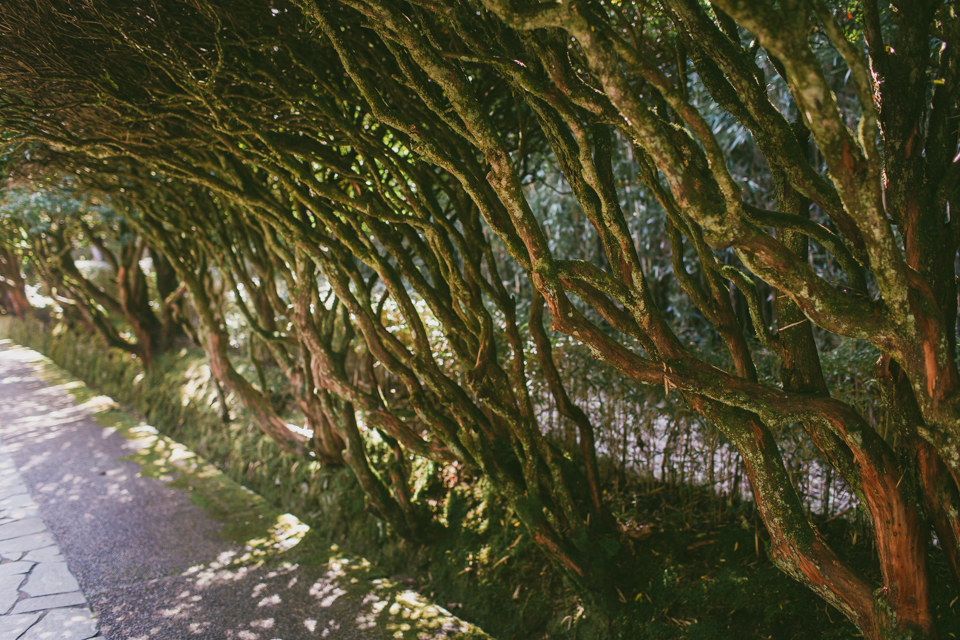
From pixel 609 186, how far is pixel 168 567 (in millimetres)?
4210

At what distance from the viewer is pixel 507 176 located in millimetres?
2748

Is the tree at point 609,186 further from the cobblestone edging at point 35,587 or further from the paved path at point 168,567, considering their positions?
the cobblestone edging at point 35,587

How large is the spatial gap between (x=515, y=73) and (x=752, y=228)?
3.69 ft

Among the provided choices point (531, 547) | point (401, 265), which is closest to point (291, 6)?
point (401, 265)

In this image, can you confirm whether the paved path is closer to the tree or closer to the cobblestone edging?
the cobblestone edging

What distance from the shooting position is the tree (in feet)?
6.82

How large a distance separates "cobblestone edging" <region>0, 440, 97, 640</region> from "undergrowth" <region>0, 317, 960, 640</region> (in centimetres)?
178

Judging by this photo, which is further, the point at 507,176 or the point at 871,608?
the point at 507,176

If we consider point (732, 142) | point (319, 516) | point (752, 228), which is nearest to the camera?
point (752, 228)

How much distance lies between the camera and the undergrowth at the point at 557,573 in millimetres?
3148

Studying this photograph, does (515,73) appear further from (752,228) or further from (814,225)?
(814,225)

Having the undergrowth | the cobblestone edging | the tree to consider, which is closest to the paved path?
the cobblestone edging

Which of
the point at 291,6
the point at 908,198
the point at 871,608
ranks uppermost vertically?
the point at 291,6

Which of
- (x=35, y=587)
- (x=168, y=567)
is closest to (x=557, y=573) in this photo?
(x=168, y=567)
